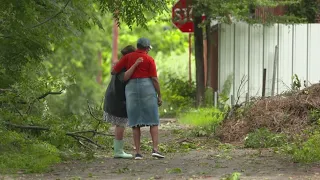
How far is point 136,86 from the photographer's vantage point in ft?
46.3

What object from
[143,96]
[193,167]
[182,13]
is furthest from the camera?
[182,13]

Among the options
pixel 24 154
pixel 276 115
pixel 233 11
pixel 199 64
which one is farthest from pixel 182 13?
pixel 24 154

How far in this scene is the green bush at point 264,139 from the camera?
→ 1495cm

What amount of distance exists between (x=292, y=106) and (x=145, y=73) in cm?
305

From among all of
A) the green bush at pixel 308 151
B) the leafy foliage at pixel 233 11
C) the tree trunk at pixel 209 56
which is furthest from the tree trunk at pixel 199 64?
the green bush at pixel 308 151

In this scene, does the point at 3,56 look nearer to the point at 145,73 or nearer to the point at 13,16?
the point at 13,16

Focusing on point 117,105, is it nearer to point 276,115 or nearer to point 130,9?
point 130,9

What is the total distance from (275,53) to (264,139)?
1004cm

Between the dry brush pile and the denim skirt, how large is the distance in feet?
8.10

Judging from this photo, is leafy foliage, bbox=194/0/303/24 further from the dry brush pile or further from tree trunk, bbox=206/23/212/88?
the dry brush pile

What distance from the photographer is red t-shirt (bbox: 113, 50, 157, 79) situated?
555 inches

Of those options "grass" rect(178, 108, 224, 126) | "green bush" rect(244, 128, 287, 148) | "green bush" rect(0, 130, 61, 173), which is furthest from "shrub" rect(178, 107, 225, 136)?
"green bush" rect(0, 130, 61, 173)

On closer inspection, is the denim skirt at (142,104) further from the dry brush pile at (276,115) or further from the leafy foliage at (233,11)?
the leafy foliage at (233,11)

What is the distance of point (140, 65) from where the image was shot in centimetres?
1409
